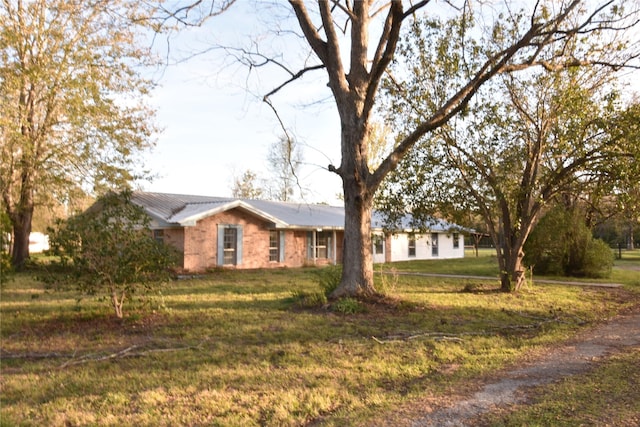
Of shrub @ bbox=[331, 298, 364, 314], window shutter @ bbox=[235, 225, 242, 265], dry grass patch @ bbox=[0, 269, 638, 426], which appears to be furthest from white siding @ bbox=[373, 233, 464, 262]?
shrub @ bbox=[331, 298, 364, 314]

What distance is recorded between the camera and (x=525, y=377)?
19.3 feet

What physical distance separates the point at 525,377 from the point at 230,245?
701 inches

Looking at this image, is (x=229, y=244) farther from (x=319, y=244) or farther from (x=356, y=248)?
(x=356, y=248)

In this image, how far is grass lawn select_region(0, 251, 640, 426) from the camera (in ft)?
15.7

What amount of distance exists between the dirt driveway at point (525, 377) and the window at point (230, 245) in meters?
15.8

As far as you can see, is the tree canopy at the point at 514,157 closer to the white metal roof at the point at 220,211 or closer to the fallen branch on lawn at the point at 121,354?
the white metal roof at the point at 220,211

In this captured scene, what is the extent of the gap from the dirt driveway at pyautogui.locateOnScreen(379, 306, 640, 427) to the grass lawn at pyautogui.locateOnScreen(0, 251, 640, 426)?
277 mm

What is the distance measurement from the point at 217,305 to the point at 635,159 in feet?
32.9

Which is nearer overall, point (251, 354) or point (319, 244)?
point (251, 354)

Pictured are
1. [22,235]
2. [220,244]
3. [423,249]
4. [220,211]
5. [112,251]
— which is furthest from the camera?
[423,249]

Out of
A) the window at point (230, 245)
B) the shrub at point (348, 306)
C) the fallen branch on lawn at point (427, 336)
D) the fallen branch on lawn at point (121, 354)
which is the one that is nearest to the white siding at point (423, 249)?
the window at point (230, 245)

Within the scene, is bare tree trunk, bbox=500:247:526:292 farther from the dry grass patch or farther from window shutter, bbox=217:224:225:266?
window shutter, bbox=217:224:225:266

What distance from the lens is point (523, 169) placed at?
14.3 meters

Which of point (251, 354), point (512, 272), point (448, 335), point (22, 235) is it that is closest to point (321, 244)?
point (512, 272)
